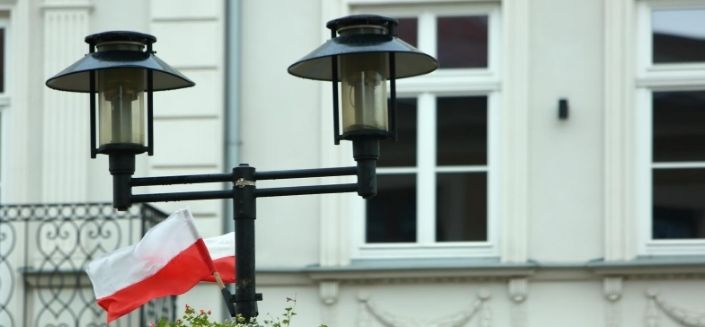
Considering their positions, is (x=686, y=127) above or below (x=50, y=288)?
above

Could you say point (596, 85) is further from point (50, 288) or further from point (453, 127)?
point (50, 288)

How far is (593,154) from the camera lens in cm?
1391

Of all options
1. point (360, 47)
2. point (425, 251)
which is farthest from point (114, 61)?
point (425, 251)

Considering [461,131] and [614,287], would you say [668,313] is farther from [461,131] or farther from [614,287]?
[461,131]

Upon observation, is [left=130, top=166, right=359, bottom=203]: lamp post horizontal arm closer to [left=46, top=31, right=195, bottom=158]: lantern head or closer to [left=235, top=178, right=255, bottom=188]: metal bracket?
[left=235, top=178, right=255, bottom=188]: metal bracket

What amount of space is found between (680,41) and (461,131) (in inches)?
71.2

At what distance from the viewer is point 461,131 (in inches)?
558

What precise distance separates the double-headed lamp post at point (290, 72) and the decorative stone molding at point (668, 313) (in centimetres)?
497

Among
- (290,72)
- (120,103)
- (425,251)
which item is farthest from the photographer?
(425,251)

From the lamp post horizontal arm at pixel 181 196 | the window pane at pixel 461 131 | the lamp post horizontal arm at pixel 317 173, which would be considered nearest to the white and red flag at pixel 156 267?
the lamp post horizontal arm at pixel 181 196

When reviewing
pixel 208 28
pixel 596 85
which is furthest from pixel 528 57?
pixel 208 28

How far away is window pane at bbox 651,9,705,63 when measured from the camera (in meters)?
14.0

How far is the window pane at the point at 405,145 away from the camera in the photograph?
14.2 m

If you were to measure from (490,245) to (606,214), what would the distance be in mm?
913
